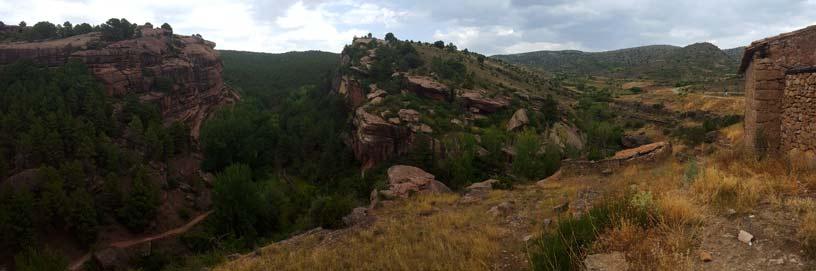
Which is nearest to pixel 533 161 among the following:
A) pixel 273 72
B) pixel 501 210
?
pixel 501 210

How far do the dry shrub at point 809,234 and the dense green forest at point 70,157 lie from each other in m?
30.8

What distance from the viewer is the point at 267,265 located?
7699 millimetres

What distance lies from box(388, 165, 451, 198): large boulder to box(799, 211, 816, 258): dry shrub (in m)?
11.1

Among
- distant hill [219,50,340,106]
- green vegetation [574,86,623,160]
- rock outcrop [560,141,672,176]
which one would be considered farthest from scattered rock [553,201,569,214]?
distant hill [219,50,340,106]

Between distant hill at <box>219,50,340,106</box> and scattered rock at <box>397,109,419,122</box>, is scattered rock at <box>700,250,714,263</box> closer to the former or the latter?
scattered rock at <box>397,109,419,122</box>

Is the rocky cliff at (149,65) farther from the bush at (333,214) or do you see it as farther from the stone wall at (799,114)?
the stone wall at (799,114)

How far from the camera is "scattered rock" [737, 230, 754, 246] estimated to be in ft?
14.0

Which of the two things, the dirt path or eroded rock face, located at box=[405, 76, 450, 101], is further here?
eroded rock face, located at box=[405, 76, 450, 101]

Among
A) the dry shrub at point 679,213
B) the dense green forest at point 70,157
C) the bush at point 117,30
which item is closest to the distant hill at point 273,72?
the bush at point 117,30

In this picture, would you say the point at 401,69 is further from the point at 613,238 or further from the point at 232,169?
the point at 613,238

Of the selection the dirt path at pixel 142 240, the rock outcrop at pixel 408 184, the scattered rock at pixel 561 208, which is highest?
the scattered rock at pixel 561 208

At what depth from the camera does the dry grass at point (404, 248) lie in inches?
243

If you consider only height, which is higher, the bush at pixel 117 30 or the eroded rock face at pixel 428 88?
the bush at pixel 117 30

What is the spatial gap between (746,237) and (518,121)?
1216 inches
